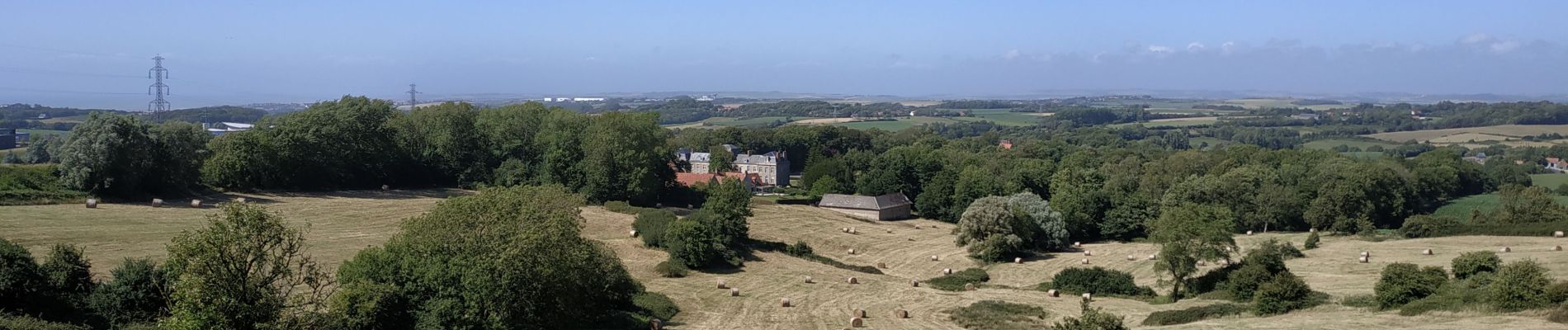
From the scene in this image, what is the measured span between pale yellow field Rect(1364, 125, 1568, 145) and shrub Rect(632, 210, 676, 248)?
374ft

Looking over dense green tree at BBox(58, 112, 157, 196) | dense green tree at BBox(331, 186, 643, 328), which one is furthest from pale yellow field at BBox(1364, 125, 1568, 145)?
dense green tree at BBox(58, 112, 157, 196)

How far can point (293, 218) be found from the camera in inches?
1631

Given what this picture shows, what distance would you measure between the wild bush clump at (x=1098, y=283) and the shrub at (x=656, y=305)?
14366 millimetres

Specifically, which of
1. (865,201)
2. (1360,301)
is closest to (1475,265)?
(1360,301)

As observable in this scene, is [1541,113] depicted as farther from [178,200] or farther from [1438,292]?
[178,200]

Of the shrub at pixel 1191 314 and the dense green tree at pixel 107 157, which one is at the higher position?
the dense green tree at pixel 107 157

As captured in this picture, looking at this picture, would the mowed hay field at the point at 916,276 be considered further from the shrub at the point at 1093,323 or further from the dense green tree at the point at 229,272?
the dense green tree at the point at 229,272

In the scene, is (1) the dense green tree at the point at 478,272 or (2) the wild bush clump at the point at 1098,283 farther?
(2) the wild bush clump at the point at 1098,283

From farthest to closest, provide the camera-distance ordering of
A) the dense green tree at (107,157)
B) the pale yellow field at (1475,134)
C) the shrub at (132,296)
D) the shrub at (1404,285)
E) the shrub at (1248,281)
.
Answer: the pale yellow field at (1475,134) → the dense green tree at (107,157) → the shrub at (1248,281) → the shrub at (1404,285) → the shrub at (132,296)

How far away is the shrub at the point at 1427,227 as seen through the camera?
48.5m

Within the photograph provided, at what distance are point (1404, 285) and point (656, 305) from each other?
20109 mm

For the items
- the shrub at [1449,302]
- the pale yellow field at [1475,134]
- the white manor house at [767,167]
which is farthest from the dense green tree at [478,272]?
the pale yellow field at [1475,134]

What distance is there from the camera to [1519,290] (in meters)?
24.0

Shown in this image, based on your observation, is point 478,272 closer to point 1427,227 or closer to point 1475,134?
point 1427,227
